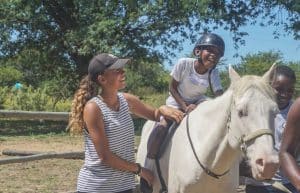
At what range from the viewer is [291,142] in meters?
2.69

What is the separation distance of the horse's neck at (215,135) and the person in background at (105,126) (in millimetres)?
769

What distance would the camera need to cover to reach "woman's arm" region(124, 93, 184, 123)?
13.5 ft

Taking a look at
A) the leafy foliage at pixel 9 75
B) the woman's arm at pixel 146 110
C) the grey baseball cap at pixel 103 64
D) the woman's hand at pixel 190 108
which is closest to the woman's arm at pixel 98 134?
the grey baseball cap at pixel 103 64

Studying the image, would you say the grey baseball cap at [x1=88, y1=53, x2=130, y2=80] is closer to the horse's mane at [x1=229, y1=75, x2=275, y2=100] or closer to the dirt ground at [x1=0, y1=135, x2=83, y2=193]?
the horse's mane at [x1=229, y1=75, x2=275, y2=100]

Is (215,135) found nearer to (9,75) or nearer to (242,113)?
(242,113)

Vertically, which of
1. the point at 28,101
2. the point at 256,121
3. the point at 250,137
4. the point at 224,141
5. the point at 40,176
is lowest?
the point at 40,176

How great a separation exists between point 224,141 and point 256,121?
75cm

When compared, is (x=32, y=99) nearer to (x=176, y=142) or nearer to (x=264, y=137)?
(x=176, y=142)

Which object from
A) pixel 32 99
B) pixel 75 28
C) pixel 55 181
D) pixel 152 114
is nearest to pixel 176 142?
pixel 152 114

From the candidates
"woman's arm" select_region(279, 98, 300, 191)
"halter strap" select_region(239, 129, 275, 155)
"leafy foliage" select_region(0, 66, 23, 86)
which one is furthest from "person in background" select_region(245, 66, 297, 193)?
"leafy foliage" select_region(0, 66, 23, 86)

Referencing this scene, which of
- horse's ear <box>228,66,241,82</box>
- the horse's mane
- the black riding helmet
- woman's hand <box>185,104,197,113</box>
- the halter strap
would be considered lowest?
the halter strap

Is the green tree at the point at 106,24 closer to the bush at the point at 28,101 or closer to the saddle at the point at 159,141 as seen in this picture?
the bush at the point at 28,101

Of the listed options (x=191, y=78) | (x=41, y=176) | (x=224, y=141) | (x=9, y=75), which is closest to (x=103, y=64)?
(x=224, y=141)

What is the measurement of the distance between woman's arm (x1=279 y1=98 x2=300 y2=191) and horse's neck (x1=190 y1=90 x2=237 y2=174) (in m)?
1.36
